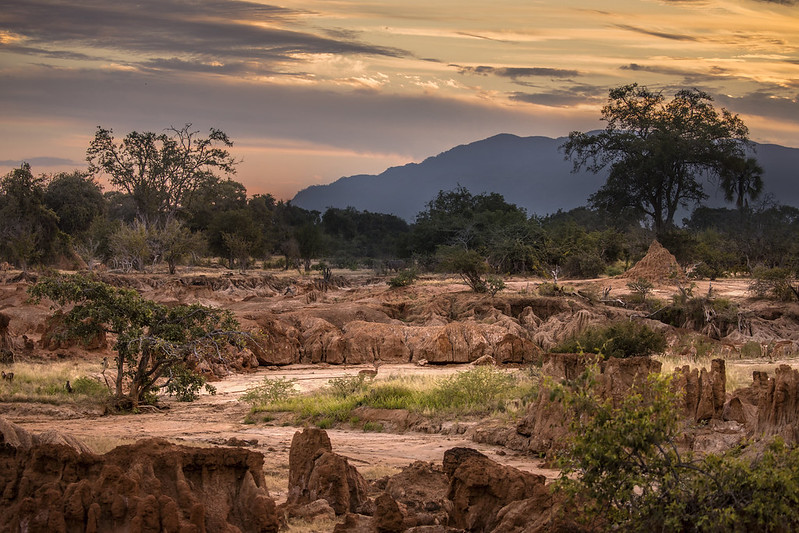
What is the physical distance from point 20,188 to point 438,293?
29.7m

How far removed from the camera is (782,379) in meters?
11.0

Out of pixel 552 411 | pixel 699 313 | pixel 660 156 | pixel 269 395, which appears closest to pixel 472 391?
pixel 552 411

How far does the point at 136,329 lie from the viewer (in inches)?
715

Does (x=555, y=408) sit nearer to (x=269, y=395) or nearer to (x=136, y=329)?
(x=269, y=395)

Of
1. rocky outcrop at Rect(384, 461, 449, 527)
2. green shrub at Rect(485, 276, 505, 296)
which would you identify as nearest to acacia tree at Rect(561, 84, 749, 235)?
green shrub at Rect(485, 276, 505, 296)

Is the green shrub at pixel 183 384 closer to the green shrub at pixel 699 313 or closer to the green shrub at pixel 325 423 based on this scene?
the green shrub at pixel 325 423

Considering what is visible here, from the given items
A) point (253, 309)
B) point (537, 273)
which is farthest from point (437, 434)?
point (537, 273)

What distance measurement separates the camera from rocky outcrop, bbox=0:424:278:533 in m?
7.45

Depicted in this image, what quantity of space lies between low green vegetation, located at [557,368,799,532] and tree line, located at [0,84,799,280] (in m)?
33.6

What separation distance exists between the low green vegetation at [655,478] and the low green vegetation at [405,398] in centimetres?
787

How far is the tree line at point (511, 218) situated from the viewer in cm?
4919

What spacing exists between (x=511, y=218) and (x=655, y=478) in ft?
174

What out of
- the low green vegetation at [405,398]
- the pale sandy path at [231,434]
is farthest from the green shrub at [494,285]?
the pale sandy path at [231,434]

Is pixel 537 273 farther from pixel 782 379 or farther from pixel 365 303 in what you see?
pixel 782 379
